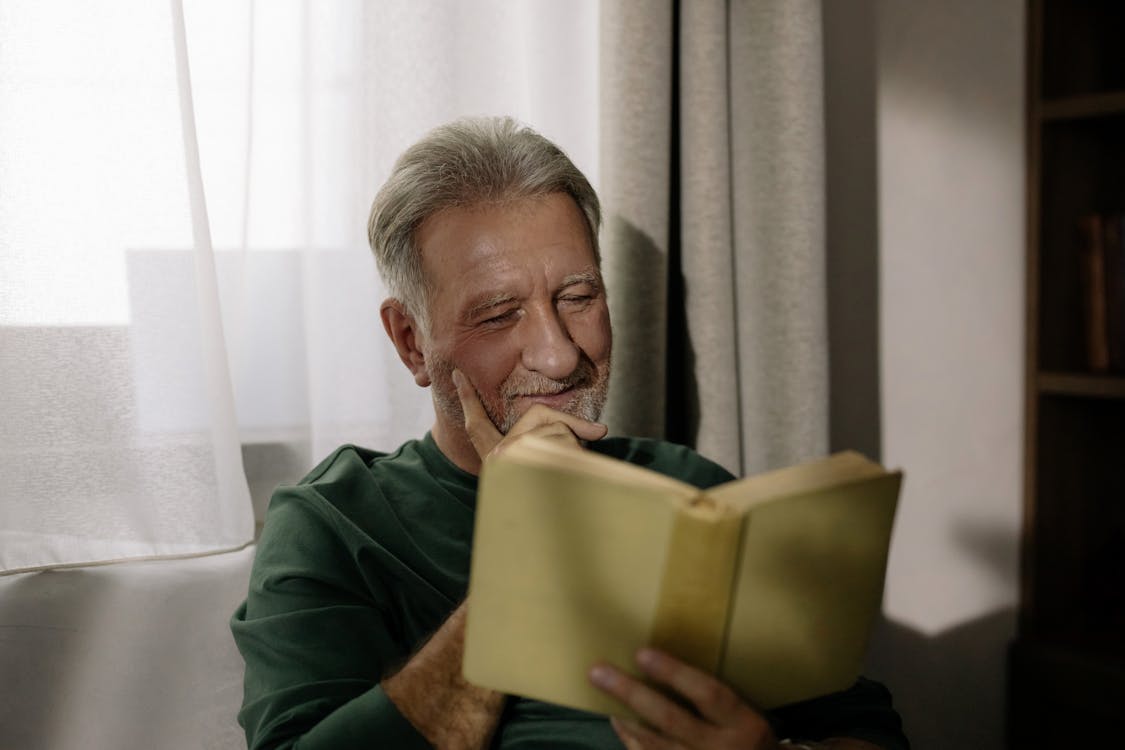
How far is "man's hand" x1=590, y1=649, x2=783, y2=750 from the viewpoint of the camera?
2.11 ft

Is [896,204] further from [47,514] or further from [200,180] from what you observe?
[47,514]

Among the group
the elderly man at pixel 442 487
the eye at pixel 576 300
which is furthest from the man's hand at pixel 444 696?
the eye at pixel 576 300

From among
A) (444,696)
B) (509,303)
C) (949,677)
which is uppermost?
(509,303)

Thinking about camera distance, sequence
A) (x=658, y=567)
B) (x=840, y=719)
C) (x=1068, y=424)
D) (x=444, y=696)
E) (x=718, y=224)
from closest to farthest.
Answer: (x=658, y=567) → (x=444, y=696) → (x=840, y=719) → (x=718, y=224) → (x=1068, y=424)

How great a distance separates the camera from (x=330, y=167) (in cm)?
122

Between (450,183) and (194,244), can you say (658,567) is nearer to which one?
(450,183)

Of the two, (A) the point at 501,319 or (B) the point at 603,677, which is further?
(A) the point at 501,319

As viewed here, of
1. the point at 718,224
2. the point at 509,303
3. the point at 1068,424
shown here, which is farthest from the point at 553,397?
the point at 1068,424

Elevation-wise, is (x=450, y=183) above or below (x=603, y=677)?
above

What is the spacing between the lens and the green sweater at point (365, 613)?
0.87 meters

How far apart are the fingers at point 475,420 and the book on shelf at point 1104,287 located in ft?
4.33

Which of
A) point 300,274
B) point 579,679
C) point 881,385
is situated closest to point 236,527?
point 300,274

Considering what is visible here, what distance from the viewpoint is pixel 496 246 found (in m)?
1.03

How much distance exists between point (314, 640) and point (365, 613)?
60mm
